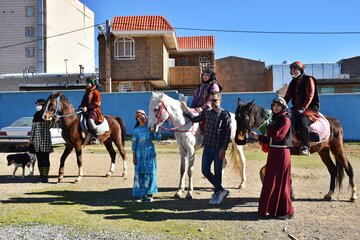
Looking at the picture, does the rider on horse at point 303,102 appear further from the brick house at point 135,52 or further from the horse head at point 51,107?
the brick house at point 135,52

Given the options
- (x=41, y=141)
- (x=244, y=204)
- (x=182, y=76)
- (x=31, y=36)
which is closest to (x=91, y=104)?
(x=41, y=141)

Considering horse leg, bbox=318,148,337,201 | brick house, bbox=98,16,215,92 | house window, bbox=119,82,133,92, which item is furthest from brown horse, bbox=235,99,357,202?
house window, bbox=119,82,133,92

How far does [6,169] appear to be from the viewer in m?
13.1

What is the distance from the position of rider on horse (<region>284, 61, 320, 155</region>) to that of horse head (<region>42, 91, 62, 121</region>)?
18.8 feet

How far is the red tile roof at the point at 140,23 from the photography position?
96.5 feet

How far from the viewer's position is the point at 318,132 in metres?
7.85

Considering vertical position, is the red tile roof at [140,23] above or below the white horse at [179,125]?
above

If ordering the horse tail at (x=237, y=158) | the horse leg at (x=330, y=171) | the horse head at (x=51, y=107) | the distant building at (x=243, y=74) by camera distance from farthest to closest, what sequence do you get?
the distant building at (x=243, y=74), the horse head at (x=51, y=107), the horse tail at (x=237, y=158), the horse leg at (x=330, y=171)

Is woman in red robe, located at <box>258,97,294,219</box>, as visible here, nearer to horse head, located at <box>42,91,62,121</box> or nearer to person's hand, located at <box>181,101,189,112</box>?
person's hand, located at <box>181,101,189,112</box>

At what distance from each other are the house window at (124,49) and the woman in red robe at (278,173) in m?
23.9

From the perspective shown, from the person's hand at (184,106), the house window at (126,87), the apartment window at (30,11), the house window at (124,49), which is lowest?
the person's hand at (184,106)

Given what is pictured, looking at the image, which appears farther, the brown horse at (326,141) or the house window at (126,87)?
the house window at (126,87)

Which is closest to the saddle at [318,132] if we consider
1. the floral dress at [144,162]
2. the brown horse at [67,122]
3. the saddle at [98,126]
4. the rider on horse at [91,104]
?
the floral dress at [144,162]

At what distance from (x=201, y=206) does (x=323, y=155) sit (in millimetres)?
3042
